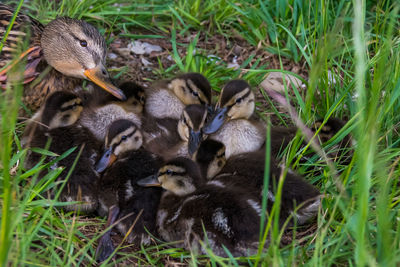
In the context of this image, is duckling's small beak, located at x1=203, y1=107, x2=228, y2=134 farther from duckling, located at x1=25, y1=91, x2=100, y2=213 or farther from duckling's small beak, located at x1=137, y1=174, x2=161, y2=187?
duckling, located at x1=25, y1=91, x2=100, y2=213

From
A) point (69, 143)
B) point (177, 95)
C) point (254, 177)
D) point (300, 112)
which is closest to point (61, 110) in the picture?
point (69, 143)

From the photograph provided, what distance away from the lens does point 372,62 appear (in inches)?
118

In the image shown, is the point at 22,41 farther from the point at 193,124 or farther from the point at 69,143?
the point at 193,124

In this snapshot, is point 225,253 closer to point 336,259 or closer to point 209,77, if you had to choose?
point 336,259

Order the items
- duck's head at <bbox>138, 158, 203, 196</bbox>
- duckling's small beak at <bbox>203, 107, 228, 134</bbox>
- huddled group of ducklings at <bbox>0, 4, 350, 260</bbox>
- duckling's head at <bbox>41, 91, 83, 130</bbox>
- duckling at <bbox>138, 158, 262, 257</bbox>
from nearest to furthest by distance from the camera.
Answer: duckling at <bbox>138, 158, 262, 257</bbox> < huddled group of ducklings at <bbox>0, 4, 350, 260</bbox> < duck's head at <bbox>138, 158, 203, 196</bbox> < duckling's head at <bbox>41, 91, 83, 130</bbox> < duckling's small beak at <bbox>203, 107, 228, 134</bbox>

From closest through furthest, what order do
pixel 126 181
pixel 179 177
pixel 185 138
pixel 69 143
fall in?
pixel 179 177, pixel 126 181, pixel 69 143, pixel 185 138

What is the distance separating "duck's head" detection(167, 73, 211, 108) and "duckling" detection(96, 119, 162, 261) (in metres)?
0.51

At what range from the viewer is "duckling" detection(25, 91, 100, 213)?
2.81 metres

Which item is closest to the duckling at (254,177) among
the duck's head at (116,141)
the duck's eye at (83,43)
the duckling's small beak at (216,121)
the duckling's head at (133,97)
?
the duckling's small beak at (216,121)

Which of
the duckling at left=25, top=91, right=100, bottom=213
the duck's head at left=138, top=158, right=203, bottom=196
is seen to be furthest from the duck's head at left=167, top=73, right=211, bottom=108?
the duck's head at left=138, top=158, right=203, bottom=196

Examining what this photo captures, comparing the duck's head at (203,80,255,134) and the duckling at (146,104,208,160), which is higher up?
the duck's head at (203,80,255,134)

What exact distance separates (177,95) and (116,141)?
69cm

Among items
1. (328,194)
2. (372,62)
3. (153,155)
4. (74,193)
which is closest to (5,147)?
(74,193)

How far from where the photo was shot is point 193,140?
3.03 metres
